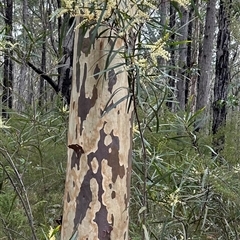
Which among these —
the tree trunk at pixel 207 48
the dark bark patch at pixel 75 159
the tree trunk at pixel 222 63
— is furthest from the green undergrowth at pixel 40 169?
the tree trunk at pixel 207 48

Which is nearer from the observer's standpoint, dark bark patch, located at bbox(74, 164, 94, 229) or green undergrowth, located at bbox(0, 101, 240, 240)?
dark bark patch, located at bbox(74, 164, 94, 229)

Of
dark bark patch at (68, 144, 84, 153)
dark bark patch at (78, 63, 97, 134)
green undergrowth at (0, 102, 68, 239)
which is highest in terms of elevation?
dark bark patch at (78, 63, 97, 134)

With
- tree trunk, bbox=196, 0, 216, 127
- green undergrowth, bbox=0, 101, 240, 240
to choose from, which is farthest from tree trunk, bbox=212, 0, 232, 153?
green undergrowth, bbox=0, 101, 240, 240

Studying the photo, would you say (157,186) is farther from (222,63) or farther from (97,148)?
(222,63)

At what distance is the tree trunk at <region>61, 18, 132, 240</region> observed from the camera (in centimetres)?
152

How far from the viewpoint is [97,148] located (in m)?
1.52

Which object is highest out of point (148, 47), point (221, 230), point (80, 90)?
point (148, 47)

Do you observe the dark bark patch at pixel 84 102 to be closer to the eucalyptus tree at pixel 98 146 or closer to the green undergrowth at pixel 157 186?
the eucalyptus tree at pixel 98 146

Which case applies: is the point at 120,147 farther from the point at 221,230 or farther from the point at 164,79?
the point at 221,230

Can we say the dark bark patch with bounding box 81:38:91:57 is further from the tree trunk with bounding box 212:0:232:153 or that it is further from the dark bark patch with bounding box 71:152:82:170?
the tree trunk with bounding box 212:0:232:153

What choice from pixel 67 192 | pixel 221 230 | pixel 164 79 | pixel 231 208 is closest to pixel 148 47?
pixel 164 79

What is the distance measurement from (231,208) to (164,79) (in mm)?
972

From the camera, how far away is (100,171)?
1524 mm

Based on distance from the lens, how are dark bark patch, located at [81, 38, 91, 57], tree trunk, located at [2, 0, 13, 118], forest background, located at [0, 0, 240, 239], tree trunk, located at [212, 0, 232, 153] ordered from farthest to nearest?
tree trunk, located at [212, 0, 232, 153] < tree trunk, located at [2, 0, 13, 118] < dark bark patch, located at [81, 38, 91, 57] < forest background, located at [0, 0, 240, 239]
